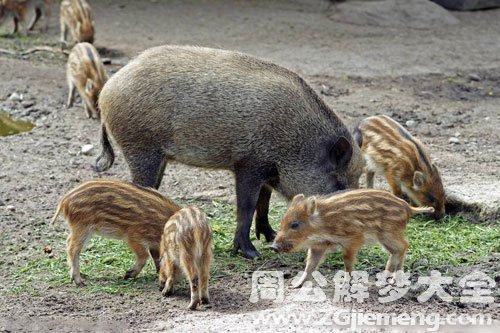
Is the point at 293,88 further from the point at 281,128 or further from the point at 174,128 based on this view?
the point at 174,128

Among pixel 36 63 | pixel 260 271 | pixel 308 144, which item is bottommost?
pixel 36 63

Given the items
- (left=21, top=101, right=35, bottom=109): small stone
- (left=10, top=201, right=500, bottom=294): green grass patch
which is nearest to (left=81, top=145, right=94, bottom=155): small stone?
(left=21, top=101, right=35, bottom=109): small stone

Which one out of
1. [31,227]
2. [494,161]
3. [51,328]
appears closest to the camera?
[51,328]

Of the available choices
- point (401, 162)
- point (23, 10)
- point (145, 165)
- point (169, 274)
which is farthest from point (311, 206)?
point (23, 10)

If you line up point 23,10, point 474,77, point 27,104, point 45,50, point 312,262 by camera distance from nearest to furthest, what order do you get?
point 312,262 → point 27,104 → point 474,77 → point 45,50 → point 23,10

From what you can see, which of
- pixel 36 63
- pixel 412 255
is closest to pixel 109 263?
pixel 412 255

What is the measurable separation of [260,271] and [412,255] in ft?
3.41

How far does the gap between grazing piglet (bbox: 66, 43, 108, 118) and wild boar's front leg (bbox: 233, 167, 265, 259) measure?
3.82 meters

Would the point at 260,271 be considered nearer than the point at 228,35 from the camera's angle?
Yes

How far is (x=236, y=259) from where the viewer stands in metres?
6.75

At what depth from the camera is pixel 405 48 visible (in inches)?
516

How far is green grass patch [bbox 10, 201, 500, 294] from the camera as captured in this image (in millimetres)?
6277

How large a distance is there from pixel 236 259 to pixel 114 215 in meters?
1.05

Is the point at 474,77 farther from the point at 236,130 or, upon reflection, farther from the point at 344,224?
the point at 344,224
